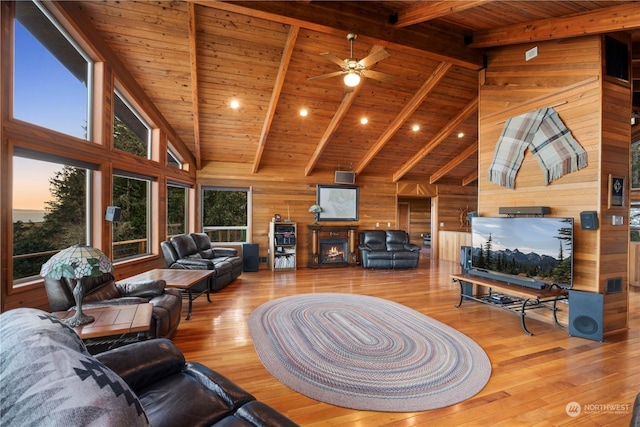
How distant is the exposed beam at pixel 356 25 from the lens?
348 centimetres

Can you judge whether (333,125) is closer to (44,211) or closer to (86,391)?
(44,211)

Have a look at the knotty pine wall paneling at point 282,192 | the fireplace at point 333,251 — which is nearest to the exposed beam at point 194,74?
the knotty pine wall paneling at point 282,192

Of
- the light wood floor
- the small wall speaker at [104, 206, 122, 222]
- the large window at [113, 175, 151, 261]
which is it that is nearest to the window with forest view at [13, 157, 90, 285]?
the small wall speaker at [104, 206, 122, 222]

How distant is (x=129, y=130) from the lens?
5.00 m

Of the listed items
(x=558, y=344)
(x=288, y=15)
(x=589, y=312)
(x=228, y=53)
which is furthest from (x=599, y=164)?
(x=228, y=53)

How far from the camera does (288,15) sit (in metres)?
3.56

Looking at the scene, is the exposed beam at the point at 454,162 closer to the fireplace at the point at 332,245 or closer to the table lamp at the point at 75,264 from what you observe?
the fireplace at the point at 332,245

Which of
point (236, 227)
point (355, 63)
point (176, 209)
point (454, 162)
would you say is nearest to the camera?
point (355, 63)

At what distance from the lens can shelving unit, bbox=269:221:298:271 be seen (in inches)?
287

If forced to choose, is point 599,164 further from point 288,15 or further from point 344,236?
point 344,236

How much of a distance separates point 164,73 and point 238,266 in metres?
3.76

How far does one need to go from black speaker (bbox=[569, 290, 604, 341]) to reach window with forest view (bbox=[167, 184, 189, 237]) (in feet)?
22.6

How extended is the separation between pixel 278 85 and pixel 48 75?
2.93 m

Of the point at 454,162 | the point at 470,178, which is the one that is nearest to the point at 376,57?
the point at 454,162
